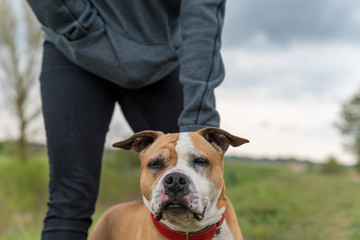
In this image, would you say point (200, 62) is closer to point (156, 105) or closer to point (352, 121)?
point (156, 105)

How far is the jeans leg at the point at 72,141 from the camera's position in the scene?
109 inches

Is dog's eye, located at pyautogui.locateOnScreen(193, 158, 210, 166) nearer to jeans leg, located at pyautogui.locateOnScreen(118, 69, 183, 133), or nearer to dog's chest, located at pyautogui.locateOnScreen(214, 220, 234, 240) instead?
dog's chest, located at pyautogui.locateOnScreen(214, 220, 234, 240)

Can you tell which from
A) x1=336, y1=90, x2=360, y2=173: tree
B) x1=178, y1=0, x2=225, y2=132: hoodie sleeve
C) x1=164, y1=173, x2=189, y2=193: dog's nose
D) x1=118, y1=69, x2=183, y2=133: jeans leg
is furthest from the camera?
x1=336, y1=90, x2=360, y2=173: tree

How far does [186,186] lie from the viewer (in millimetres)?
2242

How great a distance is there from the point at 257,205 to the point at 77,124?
13.1 meters

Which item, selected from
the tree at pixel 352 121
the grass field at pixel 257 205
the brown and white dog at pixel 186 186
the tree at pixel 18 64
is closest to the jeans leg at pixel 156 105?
the brown and white dog at pixel 186 186

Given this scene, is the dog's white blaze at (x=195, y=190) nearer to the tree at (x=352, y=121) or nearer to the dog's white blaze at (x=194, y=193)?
the dog's white blaze at (x=194, y=193)

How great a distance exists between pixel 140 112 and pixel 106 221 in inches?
42.7

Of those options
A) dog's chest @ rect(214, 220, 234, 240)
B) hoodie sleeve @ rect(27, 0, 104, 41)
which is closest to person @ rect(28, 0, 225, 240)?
hoodie sleeve @ rect(27, 0, 104, 41)

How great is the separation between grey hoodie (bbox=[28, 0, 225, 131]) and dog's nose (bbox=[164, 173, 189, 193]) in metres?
0.42

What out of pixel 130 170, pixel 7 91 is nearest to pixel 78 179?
A: pixel 130 170

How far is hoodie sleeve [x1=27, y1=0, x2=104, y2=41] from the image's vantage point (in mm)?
2709

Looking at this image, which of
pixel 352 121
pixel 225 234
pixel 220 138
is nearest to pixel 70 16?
pixel 220 138

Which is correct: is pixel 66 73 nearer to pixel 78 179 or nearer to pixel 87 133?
pixel 87 133
